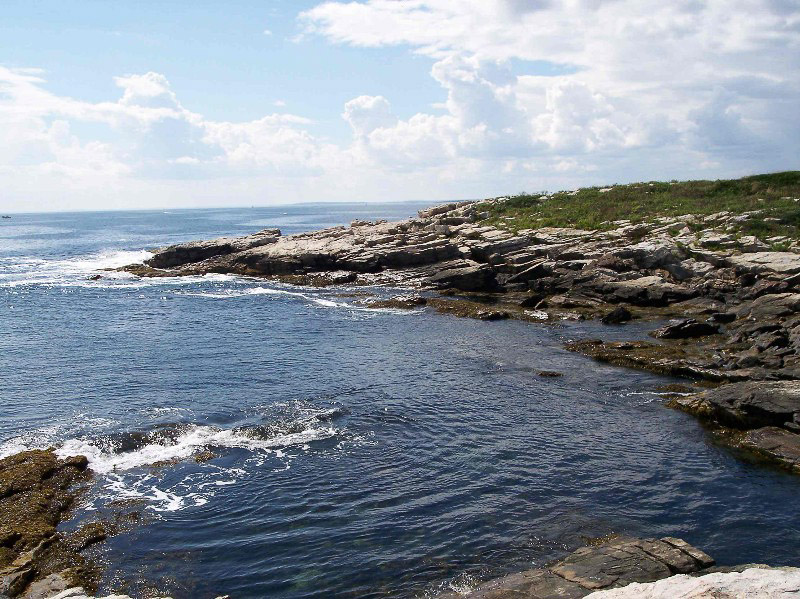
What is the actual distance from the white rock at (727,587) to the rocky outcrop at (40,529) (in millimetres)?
14726

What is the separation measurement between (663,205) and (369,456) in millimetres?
61768

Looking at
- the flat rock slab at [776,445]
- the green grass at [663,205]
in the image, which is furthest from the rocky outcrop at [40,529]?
the green grass at [663,205]

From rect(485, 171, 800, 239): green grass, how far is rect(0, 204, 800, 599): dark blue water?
27211 mm

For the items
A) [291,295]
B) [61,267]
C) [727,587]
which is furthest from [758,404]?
[61,267]

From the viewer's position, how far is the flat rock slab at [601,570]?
602 inches

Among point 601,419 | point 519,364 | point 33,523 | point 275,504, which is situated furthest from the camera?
point 519,364

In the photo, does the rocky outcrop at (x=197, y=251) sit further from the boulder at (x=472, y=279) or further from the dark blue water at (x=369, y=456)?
the dark blue water at (x=369, y=456)

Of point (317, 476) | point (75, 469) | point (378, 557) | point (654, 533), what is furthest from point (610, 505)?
point (75, 469)

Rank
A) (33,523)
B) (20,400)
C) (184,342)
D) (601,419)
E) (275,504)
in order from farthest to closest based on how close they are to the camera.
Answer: (184,342) < (20,400) < (601,419) < (275,504) < (33,523)

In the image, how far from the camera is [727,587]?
11523 millimetres

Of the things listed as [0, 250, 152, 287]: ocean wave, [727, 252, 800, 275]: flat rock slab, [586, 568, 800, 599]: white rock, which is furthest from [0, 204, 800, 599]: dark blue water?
[0, 250, 152, 287]: ocean wave

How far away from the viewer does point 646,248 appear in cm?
5788

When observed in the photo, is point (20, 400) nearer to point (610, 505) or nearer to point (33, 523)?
point (33, 523)

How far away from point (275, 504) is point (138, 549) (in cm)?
473
